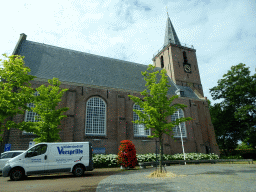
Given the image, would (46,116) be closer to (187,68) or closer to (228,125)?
(187,68)

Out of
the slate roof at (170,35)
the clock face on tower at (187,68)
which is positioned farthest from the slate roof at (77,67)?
the slate roof at (170,35)

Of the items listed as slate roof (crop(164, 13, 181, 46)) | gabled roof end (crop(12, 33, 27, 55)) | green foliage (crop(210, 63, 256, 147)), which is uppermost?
slate roof (crop(164, 13, 181, 46))

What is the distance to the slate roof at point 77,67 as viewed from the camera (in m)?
20.0

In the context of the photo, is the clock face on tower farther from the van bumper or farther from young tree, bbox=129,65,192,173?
the van bumper

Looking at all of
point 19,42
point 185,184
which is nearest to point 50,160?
point 185,184

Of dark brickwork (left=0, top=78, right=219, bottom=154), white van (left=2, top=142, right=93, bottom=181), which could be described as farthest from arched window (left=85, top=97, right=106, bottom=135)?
white van (left=2, top=142, right=93, bottom=181)

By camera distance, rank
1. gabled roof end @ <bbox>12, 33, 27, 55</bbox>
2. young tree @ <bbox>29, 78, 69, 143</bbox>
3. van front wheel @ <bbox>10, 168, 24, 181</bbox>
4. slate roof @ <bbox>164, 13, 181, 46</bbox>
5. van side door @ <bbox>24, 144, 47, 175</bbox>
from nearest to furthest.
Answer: van front wheel @ <bbox>10, 168, 24, 181</bbox>
van side door @ <bbox>24, 144, 47, 175</bbox>
young tree @ <bbox>29, 78, 69, 143</bbox>
gabled roof end @ <bbox>12, 33, 27, 55</bbox>
slate roof @ <bbox>164, 13, 181, 46</bbox>

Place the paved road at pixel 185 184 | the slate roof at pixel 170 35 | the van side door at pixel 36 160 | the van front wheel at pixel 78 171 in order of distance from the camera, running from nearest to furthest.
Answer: the paved road at pixel 185 184 < the van side door at pixel 36 160 < the van front wheel at pixel 78 171 < the slate roof at pixel 170 35

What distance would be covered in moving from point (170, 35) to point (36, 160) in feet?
107

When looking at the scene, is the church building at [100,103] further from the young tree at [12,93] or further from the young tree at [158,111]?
the young tree at [158,111]

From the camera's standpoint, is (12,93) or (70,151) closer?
(12,93)

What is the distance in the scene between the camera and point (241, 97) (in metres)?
26.9

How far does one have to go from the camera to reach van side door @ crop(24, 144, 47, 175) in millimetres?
9697

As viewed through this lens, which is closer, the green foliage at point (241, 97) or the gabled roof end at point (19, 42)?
the gabled roof end at point (19, 42)
